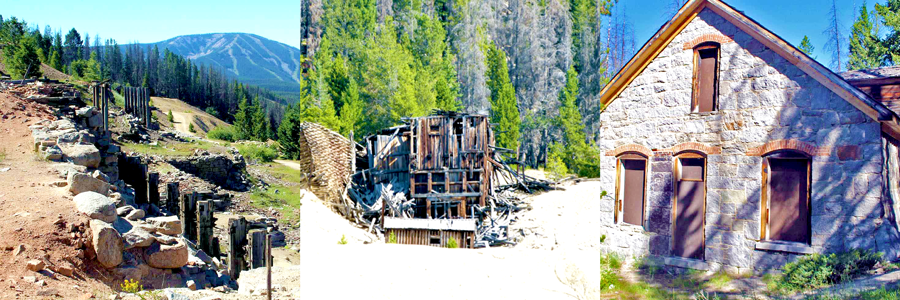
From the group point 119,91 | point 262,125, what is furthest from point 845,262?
point 119,91

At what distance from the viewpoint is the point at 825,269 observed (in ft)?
11.0

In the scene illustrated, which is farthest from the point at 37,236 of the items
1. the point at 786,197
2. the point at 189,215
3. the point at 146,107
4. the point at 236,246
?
the point at 146,107

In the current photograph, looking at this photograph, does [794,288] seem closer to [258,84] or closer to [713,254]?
[713,254]

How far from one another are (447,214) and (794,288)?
3271 mm

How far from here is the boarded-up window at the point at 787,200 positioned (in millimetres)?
3463

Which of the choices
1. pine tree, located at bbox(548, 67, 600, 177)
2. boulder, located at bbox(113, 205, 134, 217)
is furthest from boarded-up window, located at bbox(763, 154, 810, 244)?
boulder, located at bbox(113, 205, 134, 217)

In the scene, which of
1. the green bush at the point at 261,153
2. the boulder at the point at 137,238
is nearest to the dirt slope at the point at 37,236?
the boulder at the point at 137,238

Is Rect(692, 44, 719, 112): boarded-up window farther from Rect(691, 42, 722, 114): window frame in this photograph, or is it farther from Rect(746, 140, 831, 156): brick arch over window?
Rect(746, 140, 831, 156): brick arch over window

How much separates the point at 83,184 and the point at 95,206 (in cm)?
61

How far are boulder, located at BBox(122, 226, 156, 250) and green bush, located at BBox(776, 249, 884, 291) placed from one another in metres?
4.76

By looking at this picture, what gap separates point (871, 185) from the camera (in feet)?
10.5

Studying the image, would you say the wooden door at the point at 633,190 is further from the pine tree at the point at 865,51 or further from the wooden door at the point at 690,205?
the pine tree at the point at 865,51

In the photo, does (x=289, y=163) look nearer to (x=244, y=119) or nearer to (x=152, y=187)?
(x=152, y=187)

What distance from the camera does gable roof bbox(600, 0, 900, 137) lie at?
3.14 metres
